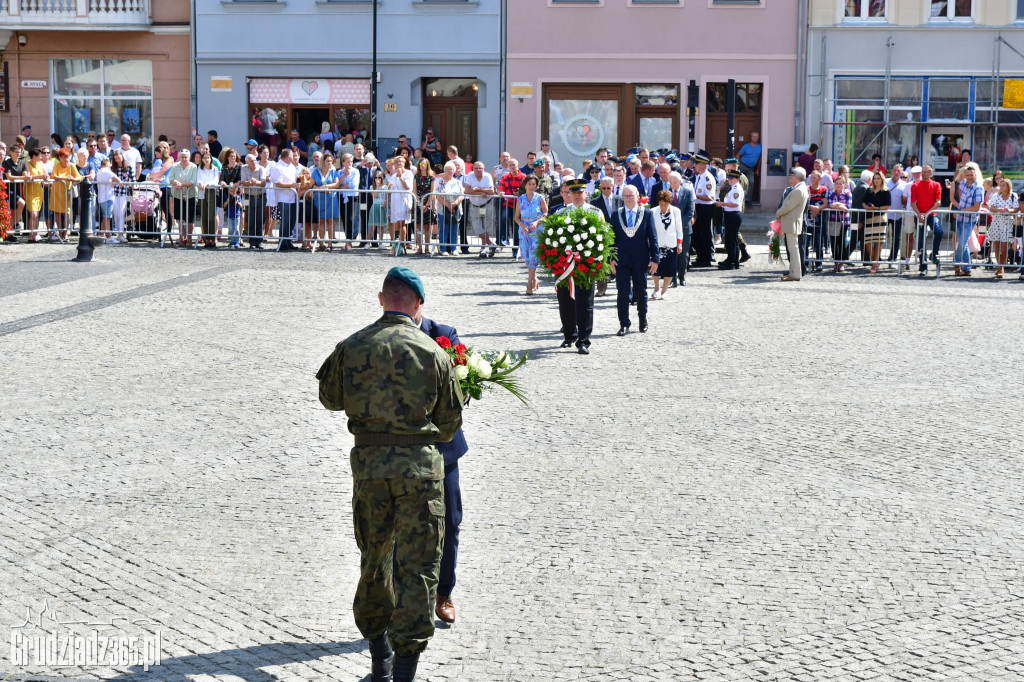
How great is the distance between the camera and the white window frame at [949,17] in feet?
118

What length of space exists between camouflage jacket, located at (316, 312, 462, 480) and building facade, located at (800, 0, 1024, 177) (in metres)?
31.3

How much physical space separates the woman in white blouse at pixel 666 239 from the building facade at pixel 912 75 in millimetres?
17290

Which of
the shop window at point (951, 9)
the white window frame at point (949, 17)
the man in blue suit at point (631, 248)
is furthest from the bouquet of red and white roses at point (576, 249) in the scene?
the shop window at point (951, 9)

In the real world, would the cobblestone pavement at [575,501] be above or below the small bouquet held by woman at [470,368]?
below

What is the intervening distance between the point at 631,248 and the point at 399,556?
34.9 ft

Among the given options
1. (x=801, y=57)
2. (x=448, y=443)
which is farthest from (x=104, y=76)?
(x=448, y=443)

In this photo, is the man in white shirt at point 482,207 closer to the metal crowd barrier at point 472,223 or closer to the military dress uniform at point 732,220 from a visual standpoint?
the metal crowd barrier at point 472,223

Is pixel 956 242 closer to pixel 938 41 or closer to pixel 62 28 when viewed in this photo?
pixel 938 41

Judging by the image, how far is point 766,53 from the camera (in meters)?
36.3

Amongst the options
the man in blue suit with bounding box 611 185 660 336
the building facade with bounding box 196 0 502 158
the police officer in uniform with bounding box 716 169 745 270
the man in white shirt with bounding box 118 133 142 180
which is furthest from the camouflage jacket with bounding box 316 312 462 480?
the building facade with bounding box 196 0 502 158

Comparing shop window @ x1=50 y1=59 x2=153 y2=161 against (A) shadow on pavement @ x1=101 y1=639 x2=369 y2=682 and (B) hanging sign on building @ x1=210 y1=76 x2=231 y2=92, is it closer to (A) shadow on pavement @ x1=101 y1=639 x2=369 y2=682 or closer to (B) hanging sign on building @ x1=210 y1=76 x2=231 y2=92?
(B) hanging sign on building @ x1=210 y1=76 x2=231 y2=92

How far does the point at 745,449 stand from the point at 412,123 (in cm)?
2762

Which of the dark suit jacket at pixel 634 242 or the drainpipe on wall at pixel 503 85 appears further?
the drainpipe on wall at pixel 503 85

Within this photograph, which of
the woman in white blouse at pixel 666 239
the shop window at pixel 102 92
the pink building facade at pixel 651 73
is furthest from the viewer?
the shop window at pixel 102 92
